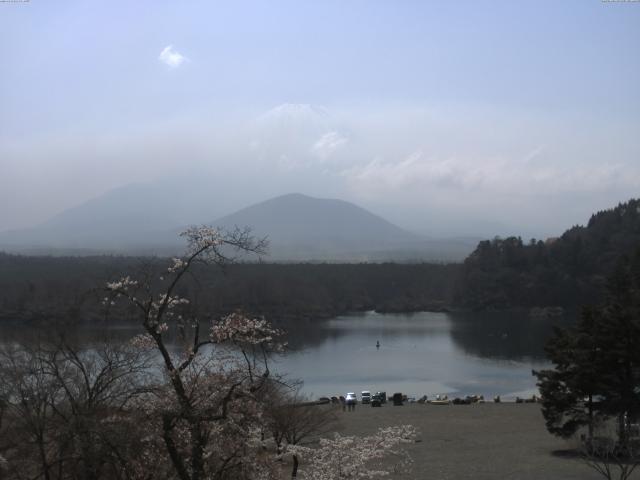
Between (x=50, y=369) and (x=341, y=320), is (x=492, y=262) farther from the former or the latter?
(x=50, y=369)

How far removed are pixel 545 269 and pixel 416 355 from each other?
2458 cm

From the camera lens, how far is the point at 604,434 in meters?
10.9

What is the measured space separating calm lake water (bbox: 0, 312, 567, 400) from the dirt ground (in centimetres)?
260

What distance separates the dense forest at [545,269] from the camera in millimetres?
50469

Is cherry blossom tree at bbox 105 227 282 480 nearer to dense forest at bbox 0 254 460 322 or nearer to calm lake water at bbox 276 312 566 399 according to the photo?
calm lake water at bbox 276 312 566 399

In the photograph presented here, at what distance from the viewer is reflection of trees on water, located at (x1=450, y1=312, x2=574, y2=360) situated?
3010 centimetres

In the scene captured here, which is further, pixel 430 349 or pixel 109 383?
pixel 430 349

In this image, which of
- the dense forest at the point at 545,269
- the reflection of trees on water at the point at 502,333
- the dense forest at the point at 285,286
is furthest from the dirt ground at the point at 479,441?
the dense forest at the point at 545,269

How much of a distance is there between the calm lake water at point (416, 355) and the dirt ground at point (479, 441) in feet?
8.54

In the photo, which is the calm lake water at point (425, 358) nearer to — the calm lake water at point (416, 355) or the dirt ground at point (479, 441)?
the calm lake water at point (416, 355)

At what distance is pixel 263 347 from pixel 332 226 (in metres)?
180

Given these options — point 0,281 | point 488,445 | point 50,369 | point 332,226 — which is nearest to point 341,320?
point 0,281

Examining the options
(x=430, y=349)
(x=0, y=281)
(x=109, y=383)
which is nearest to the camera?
(x=109, y=383)

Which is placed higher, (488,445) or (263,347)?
(263,347)
